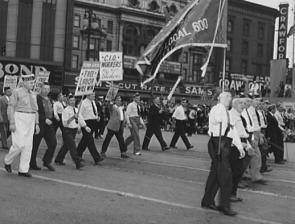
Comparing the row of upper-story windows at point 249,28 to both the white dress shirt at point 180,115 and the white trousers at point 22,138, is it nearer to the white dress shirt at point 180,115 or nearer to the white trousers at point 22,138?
the white dress shirt at point 180,115

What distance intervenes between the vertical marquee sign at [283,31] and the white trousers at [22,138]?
40958mm

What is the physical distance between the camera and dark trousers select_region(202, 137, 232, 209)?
6898 mm

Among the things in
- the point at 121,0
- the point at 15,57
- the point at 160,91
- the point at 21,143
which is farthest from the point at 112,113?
the point at 121,0

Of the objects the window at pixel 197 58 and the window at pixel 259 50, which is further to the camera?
the window at pixel 259 50

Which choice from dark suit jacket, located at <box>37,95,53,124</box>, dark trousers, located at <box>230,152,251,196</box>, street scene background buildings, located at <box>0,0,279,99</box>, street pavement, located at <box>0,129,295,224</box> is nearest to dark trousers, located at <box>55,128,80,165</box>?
street pavement, located at <box>0,129,295,224</box>

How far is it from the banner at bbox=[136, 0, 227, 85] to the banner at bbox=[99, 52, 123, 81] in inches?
161

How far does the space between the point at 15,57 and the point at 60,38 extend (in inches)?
224

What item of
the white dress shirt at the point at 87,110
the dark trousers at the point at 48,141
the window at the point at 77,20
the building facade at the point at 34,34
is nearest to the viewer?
the dark trousers at the point at 48,141

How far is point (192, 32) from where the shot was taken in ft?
37.6

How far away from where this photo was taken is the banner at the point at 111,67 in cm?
1652

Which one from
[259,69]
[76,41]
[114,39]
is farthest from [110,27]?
[259,69]

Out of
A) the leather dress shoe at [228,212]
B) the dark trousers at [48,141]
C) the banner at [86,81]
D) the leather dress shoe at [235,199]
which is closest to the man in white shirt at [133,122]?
the banner at [86,81]

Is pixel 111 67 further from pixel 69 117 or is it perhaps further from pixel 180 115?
pixel 69 117

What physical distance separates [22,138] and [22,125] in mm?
226
